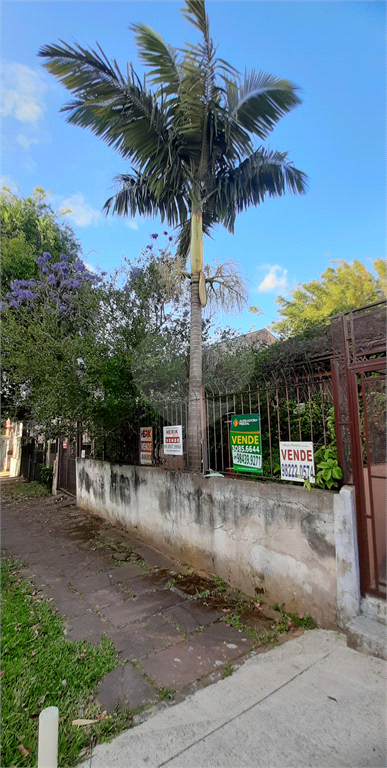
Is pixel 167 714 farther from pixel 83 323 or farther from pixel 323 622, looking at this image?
pixel 83 323

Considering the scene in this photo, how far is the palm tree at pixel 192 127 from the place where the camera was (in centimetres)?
556

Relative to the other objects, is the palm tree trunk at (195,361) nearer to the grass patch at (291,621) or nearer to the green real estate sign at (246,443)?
the green real estate sign at (246,443)

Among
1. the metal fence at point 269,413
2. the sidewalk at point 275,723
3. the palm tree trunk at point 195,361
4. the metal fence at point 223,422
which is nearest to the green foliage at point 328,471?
the metal fence at point 269,413

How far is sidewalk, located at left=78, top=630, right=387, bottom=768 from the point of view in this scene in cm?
199

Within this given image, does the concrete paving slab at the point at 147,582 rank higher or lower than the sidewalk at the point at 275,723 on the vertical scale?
lower

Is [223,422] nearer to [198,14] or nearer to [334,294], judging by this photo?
[198,14]

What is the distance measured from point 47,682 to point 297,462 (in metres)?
2.86

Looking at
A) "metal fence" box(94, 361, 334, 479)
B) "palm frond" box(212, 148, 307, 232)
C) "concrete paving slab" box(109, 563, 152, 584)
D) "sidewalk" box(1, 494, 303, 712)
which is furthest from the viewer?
"palm frond" box(212, 148, 307, 232)

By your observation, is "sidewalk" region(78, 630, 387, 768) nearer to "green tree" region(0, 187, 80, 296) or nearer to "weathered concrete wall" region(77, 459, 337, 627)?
"weathered concrete wall" region(77, 459, 337, 627)

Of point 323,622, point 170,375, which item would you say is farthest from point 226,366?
point 323,622

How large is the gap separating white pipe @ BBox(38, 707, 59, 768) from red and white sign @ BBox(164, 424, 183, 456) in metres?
4.22

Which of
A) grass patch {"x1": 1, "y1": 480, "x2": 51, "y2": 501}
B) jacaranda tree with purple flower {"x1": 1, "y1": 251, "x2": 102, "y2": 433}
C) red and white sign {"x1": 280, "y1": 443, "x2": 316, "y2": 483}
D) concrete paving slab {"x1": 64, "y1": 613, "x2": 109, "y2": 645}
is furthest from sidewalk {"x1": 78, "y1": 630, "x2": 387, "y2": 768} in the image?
grass patch {"x1": 1, "y1": 480, "x2": 51, "y2": 501}

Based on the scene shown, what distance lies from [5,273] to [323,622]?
11.8 m

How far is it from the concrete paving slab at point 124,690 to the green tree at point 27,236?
10064 millimetres
